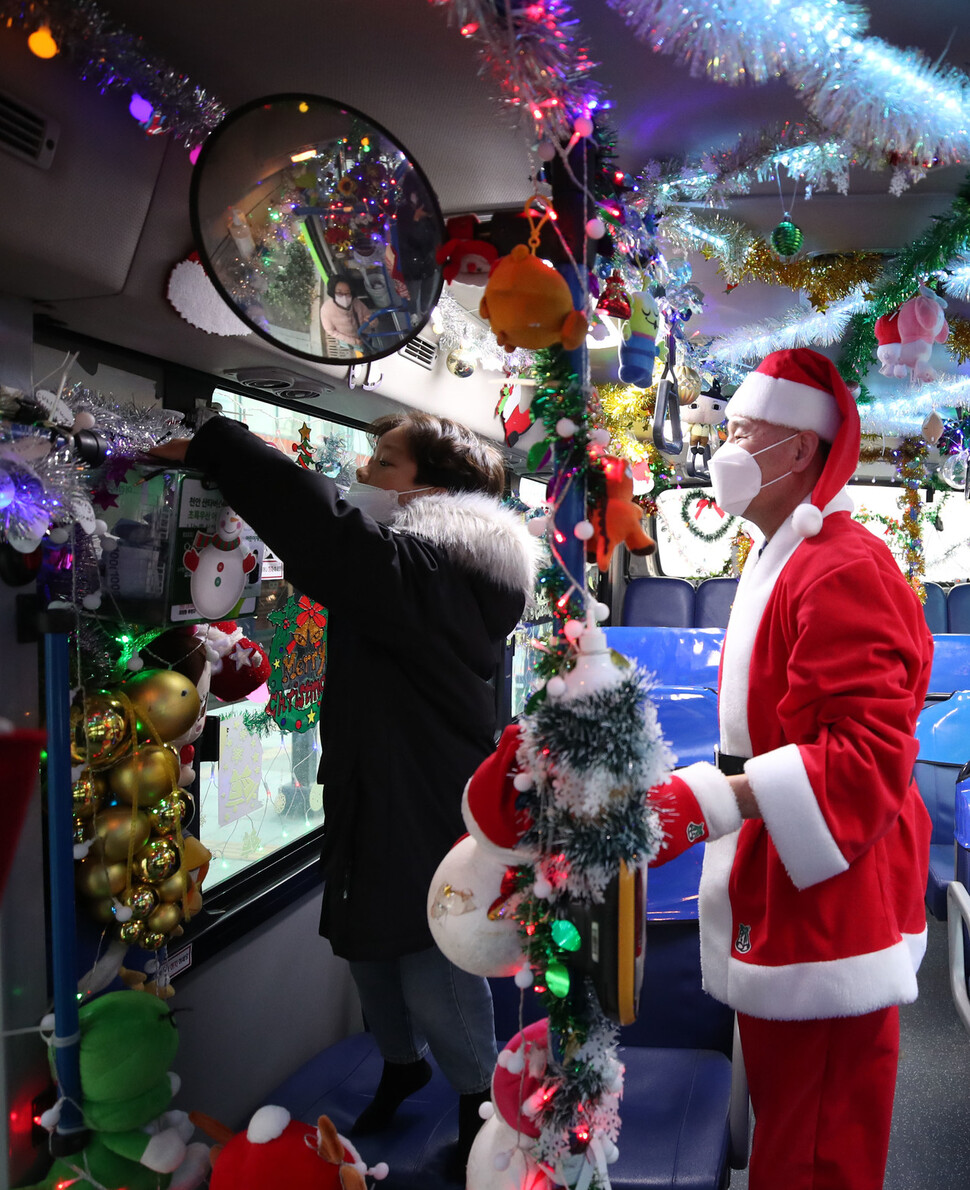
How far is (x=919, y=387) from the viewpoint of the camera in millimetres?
5500

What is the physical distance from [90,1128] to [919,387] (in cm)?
572

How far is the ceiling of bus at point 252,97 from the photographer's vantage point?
1.35m

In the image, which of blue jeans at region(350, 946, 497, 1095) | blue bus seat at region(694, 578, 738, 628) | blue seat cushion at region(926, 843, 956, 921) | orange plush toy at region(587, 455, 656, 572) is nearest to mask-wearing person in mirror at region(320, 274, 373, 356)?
orange plush toy at region(587, 455, 656, 572)

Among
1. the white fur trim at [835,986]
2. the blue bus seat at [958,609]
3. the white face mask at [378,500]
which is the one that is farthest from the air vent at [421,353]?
the blue bus seat at [958,609]

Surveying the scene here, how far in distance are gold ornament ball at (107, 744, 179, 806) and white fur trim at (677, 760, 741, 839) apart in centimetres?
96

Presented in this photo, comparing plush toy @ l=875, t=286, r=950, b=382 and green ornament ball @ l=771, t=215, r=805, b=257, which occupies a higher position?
green ornament ball @ l=771, t=215, r=805, b=257

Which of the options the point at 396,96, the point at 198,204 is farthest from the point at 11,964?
the point at 396,96

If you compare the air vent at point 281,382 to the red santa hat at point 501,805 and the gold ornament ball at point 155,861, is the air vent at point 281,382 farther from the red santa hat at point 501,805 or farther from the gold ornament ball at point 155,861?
the red santa hat at point 501,805

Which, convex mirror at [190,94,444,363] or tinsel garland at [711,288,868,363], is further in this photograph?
tinsel garland at [711,288,868,363]

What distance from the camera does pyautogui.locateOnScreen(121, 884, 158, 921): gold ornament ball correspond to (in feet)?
5.32

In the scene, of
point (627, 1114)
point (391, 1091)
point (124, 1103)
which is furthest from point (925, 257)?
point (124, 1103)

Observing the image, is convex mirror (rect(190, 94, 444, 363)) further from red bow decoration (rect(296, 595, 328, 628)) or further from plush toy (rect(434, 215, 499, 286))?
red bow decoration (rect(296, 595, 328, 628))

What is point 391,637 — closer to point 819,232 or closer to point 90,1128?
point 90,1128

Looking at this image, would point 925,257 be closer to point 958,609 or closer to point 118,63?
point 118,63
